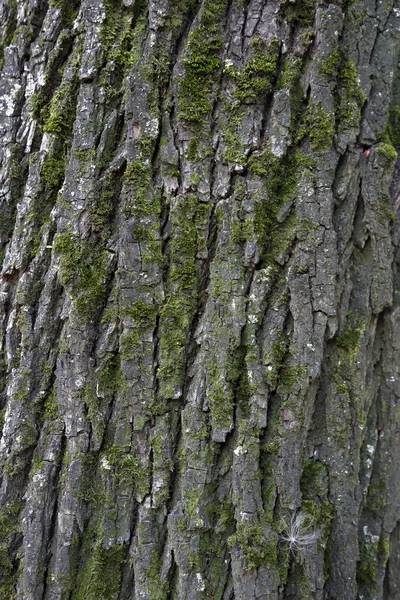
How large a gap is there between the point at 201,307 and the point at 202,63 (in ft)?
3.38

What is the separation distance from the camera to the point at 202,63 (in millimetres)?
2008

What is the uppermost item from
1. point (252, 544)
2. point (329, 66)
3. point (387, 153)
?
point (329, 66)

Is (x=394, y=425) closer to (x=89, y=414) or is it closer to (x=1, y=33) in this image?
(x=89, y=414)

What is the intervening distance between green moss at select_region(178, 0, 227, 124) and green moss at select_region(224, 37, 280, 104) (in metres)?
0.09

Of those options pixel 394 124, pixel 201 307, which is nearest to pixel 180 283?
pixel 201 307

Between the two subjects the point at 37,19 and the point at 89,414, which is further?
the point at 37,19

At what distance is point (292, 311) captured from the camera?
1931 millimetres

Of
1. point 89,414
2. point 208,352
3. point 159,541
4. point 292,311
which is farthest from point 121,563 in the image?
point 292,311

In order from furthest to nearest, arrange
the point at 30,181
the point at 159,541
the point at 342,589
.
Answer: the point at 30,181 → the point at 342,589 → the point at 159,541

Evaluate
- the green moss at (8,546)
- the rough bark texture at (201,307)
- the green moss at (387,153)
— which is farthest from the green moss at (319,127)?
the green moss at (8,546)

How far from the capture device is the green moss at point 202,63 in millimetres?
1993

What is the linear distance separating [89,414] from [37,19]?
1.88m

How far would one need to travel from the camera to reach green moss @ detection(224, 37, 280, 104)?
1.99 meters

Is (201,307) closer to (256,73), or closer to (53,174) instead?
(53,174)
